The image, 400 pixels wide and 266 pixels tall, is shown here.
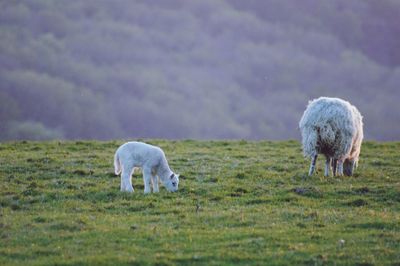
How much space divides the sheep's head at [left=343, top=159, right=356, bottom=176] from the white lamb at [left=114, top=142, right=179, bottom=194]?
7.84 meters

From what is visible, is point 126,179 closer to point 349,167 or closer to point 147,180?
point 147,180

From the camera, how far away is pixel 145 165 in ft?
60.6

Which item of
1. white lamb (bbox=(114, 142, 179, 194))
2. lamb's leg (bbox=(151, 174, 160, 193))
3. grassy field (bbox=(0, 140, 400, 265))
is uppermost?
white lamb (bbox=(114, 142, 179, 194))

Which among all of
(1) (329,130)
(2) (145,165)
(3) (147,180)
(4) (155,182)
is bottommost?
(4) (155,182)

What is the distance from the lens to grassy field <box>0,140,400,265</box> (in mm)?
12055

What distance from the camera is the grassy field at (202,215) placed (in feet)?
39.5

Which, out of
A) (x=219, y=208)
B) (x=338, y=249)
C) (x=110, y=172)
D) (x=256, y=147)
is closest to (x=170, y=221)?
(x=219, y=208)

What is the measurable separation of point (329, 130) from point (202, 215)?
7.86 m

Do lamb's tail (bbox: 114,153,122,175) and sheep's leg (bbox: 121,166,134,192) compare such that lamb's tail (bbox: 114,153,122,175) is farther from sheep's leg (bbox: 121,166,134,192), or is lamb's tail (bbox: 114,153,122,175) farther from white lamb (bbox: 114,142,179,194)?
sheep's leg (bbox: 121,166,134,192)

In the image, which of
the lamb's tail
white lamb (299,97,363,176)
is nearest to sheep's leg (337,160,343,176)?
white lamb (299,97,363,176)

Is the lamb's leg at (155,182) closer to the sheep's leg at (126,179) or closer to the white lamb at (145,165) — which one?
the white lamb at (145,165)

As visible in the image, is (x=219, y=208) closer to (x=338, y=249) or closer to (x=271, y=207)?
(x=271, y=207)

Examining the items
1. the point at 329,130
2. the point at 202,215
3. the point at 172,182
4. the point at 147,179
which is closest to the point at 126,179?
the point at 147,179

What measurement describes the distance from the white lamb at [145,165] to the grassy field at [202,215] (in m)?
0.43
